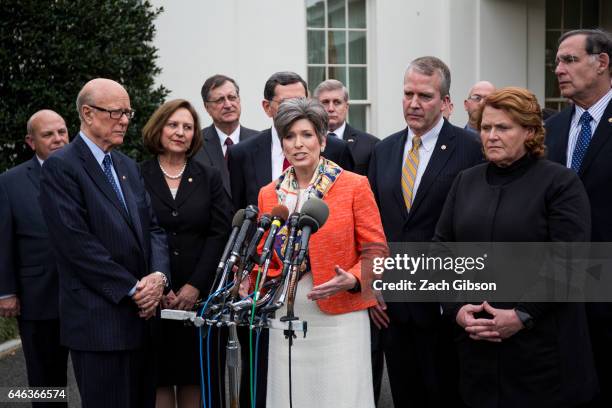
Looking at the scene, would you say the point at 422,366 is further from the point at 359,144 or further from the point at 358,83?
the point at 358,83

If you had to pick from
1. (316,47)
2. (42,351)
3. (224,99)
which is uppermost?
(316,47)

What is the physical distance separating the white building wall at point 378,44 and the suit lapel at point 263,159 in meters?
6.55

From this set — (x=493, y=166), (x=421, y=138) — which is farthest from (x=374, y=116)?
(x=493, y=166)

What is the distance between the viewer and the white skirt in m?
4.41

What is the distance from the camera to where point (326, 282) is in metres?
4.34

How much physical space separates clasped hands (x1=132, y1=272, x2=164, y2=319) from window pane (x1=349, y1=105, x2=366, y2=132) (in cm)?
907

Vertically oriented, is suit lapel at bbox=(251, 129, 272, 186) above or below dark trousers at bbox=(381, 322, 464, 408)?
above

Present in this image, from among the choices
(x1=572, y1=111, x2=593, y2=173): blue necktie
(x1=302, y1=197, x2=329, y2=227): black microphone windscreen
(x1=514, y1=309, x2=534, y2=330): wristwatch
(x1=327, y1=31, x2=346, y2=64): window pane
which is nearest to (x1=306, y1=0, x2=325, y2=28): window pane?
(x1=327, y1=31, x2=346, y2=64): window pane

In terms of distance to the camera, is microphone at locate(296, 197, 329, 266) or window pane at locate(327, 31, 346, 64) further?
window pane at locate(327, 31, 346, 64)

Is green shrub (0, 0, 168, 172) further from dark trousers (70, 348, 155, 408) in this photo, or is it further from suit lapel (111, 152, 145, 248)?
dark trousers (70, 348, 155, 408)

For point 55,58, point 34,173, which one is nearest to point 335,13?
point 55,58

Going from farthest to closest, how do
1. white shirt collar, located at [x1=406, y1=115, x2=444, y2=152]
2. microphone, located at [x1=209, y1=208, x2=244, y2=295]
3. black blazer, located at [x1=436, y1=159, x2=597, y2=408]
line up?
white shirt collar, located at [x1=406, y1=115, x2=444, y2=152], black blazer, located at [x1=436, y1=159, x2=597, y2=408], microphone, located at [x1=209, y1=208, x2=244, y2=295]

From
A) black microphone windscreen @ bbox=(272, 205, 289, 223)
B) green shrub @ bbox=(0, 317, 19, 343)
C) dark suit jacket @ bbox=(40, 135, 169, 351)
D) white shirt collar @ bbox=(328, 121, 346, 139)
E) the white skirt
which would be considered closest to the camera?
black microphone windscreen @ bbox=(272, 205, 289, 223)

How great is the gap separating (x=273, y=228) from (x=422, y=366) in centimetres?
203
